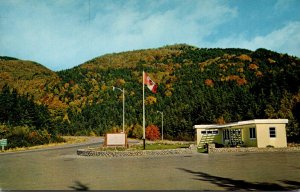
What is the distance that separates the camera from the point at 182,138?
5941 centimetres

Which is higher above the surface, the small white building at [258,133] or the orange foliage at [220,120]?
the orange foliage at [220,120]

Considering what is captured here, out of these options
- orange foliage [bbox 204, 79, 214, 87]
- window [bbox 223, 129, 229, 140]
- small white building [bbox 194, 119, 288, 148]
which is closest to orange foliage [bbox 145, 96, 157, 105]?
orange foliage [bbox 204, 79, 214, 87]

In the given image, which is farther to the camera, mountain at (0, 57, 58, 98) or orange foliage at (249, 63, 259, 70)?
mountain at (0, 57, 58, 98)

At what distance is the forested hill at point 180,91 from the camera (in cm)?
5755

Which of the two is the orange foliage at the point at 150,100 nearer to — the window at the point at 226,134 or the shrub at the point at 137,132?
the shrub at the point at 137,132

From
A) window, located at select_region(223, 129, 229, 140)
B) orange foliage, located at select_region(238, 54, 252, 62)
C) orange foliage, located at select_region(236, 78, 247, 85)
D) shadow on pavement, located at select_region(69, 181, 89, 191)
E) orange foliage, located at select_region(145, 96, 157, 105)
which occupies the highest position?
orange foliage, located at select_region(238, 54, 252, 62)

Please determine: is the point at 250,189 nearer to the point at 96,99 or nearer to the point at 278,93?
the point at 278,93

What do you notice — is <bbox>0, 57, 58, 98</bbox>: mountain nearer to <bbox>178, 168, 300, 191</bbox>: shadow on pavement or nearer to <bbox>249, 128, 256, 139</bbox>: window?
<bbox>249, 128, 256, 139</bbox>: window

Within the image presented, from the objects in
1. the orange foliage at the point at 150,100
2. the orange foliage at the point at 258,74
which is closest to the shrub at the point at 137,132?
the orange foliage at the point at 150,100

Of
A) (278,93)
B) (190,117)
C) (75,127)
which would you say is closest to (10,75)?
(75,127)

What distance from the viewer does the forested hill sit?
189 feet

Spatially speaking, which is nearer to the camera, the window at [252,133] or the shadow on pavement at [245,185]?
the shadow on pavement at [245,185]

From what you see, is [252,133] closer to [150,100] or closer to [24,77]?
[150,100]

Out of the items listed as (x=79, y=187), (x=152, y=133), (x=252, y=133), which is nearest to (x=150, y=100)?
(x=152, y=133)
